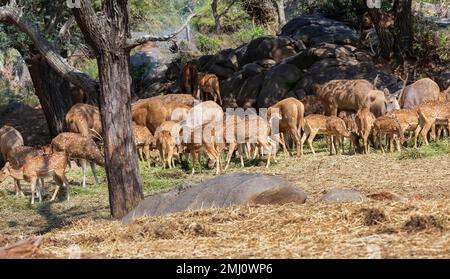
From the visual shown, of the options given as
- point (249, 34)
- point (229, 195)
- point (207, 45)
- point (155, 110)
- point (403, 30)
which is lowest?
point (229, 195)

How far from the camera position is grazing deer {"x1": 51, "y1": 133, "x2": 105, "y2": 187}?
57.0 feet

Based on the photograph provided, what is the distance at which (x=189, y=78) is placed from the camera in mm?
28484

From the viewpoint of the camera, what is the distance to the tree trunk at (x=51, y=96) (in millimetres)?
22547

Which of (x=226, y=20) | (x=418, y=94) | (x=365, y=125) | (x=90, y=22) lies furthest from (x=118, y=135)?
(x=226, y=20)

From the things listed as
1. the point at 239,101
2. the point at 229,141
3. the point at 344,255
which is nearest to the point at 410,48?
the point at 239,101

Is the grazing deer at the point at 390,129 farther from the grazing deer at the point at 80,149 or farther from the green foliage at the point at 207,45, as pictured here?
the green foliage at the point at 207,45

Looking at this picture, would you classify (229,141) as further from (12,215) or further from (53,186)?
(12,215)

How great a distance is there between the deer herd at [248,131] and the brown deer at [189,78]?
6.33 meters

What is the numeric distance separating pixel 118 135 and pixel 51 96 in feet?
Answer: 36.3

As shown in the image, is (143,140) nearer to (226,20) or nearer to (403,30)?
(403,30)

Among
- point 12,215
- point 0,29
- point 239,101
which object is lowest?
point 12,215

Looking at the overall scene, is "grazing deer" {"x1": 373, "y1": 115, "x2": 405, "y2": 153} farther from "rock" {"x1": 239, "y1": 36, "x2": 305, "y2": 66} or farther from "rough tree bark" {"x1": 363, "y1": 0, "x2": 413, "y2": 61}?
"rock" {"x1": 239, "y1": 36, "x2": 305, "y2": 66}
